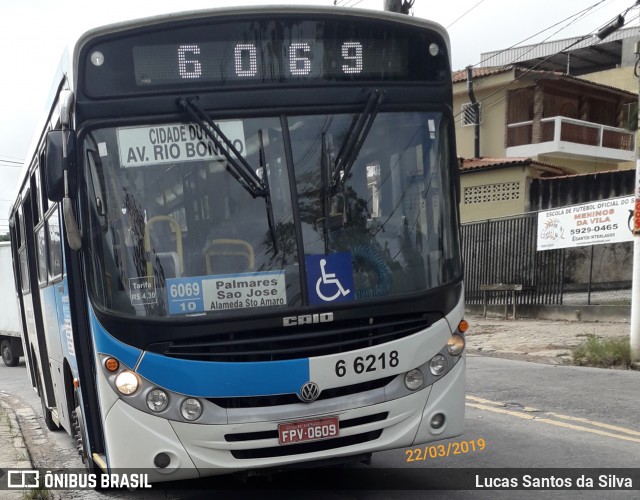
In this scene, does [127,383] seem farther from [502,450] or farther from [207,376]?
[502,450]

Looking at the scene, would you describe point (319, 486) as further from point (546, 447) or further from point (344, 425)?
point (546, 447)

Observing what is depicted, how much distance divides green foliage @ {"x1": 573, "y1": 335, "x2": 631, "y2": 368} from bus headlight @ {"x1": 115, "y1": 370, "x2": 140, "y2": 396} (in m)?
8.04

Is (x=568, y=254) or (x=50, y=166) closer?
(x=50, y=166)

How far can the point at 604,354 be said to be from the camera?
10.6 metres

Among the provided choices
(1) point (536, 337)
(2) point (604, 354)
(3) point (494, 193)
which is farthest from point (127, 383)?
(3) point (494, 193)

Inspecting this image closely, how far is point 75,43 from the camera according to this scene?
4.50 metres

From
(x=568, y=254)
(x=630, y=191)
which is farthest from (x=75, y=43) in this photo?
(x=630, y=191)

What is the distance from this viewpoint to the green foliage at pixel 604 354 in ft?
34.2

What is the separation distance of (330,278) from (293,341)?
0.45 m

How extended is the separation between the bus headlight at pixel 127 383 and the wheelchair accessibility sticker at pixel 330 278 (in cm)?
113

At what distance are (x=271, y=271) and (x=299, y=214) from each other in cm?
39

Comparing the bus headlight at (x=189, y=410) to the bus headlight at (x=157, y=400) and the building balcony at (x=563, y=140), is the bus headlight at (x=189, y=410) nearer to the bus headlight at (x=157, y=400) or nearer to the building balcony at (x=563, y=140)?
the bus headlight at (x=157, y=400)

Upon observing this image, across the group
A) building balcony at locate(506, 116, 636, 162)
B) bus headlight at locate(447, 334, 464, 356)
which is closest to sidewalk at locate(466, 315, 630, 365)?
bus headlight at locate(447, 334, 464, 356)

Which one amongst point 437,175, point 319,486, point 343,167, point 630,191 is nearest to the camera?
point 343,167
